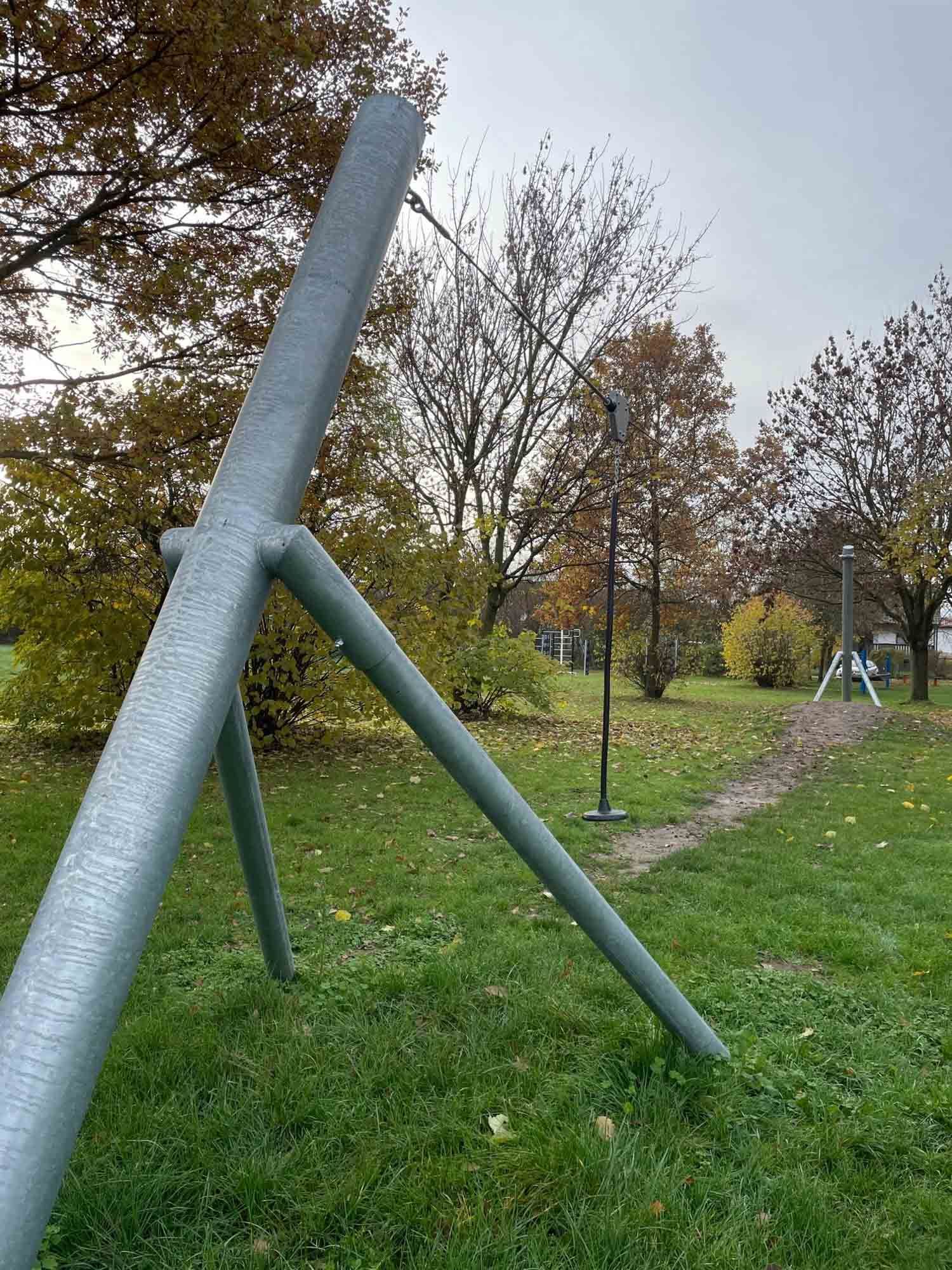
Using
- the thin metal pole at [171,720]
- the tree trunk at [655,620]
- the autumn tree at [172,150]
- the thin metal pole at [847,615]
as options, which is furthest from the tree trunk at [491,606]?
the thin metal pole at [171,720]

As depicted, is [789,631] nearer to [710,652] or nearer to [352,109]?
[710,652]

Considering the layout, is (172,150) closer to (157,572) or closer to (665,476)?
(157,572)

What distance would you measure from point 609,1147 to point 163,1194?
1189 mm

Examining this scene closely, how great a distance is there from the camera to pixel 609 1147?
2234 millimetres

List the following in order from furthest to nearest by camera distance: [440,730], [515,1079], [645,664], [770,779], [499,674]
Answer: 1. [645,664]
2. [499,674]
3. [770,779]
4. [515,1079]
5. [440,730]

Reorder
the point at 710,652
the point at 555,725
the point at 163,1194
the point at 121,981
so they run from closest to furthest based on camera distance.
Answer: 1. the point at 121,981
2. the point at 163,1194
3. the point at 555,725
4. the point at 710,652

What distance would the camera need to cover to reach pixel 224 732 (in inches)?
92.9

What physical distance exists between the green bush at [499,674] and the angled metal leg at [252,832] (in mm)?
10383

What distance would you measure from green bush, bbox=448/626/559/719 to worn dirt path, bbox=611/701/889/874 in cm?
412

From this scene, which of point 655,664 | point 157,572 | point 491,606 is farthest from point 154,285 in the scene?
point 655,664

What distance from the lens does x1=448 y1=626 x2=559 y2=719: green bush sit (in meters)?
14.0

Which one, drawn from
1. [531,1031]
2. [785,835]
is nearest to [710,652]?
[785,835]

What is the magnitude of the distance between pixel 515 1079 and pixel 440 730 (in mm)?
1435

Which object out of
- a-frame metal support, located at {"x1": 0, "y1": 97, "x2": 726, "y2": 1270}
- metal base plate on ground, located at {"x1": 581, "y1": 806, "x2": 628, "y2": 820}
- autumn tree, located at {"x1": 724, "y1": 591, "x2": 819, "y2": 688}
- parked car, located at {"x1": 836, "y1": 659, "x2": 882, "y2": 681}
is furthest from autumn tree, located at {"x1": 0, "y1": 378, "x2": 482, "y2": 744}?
parked car, located at {"x1": 836, "y1": 659, "x2": 882, "y2": 681}
